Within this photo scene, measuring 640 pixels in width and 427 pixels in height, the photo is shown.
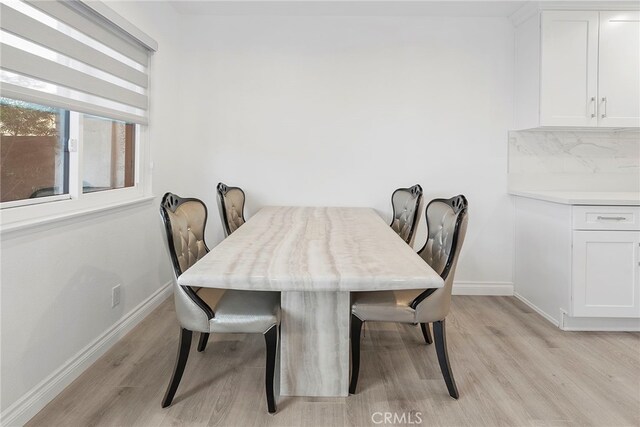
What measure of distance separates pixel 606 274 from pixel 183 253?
2.63 metres

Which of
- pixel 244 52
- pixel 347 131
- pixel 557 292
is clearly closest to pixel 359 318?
pixel 557 292

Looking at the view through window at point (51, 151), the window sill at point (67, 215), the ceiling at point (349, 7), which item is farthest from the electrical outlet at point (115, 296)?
the ceiling at point (349, 7)

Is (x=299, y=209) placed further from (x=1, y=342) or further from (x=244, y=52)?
(x=1, y=342)

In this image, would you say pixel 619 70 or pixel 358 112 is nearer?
pixel 619 70

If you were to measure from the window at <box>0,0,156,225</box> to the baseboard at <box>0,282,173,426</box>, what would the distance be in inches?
29.6

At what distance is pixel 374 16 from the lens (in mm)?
3246

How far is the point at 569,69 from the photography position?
2.85m

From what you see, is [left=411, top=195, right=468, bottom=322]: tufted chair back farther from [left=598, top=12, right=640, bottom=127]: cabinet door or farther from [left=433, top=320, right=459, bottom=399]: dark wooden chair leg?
[left=598, top=12, right=640, bottom=127]: cabinet door

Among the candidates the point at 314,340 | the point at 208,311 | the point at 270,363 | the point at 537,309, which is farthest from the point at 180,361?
the point at 537,309

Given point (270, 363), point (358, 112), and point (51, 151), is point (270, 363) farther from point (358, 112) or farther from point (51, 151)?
point (358, 112)

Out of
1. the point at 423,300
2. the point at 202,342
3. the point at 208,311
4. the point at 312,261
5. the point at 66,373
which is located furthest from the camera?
the point at 202,342

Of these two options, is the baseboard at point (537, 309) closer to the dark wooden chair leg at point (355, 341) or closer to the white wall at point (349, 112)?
the white wall at point (349, 112)

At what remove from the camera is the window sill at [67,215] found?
1523 millimetres

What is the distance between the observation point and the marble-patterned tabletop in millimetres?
1323
